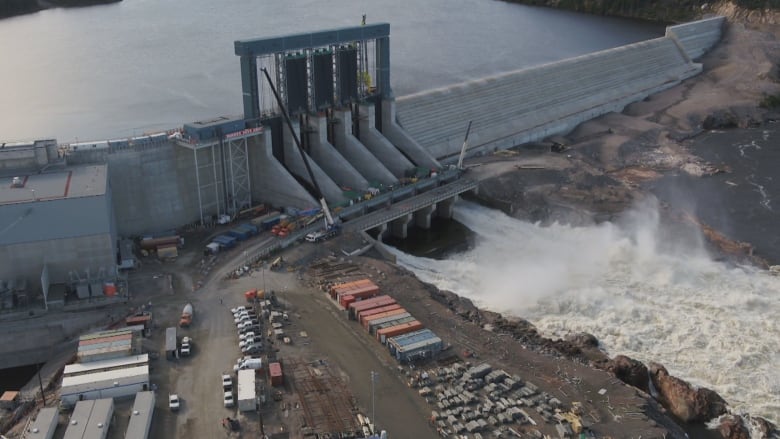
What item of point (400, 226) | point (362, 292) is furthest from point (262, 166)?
point (362, 292)

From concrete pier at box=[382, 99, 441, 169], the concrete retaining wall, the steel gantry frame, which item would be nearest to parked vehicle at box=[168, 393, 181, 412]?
the steel gantry frame

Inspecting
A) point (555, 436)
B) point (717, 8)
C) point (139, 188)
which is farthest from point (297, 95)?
point (717, 8)

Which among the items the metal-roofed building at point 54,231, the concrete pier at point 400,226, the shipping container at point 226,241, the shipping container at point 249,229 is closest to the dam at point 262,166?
the metal-roofed building at point 54,231

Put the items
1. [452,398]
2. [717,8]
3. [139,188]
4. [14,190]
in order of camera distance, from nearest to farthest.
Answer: [452,398] → [14,190] → [139,188] → [717,8]

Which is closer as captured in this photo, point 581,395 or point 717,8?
point 581,395

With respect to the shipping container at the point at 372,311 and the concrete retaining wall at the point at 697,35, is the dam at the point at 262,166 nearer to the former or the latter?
the shipping container at the point at 372,311

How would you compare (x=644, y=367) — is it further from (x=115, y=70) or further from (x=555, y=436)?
(x=115, y=70)

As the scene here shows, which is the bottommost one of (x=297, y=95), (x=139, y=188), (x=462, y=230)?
(x=462, y=230)

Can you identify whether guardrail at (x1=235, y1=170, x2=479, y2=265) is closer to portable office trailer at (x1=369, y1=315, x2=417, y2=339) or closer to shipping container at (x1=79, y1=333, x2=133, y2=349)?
shipping container at (x1=79, y1=333, x2=133, y2=349)
